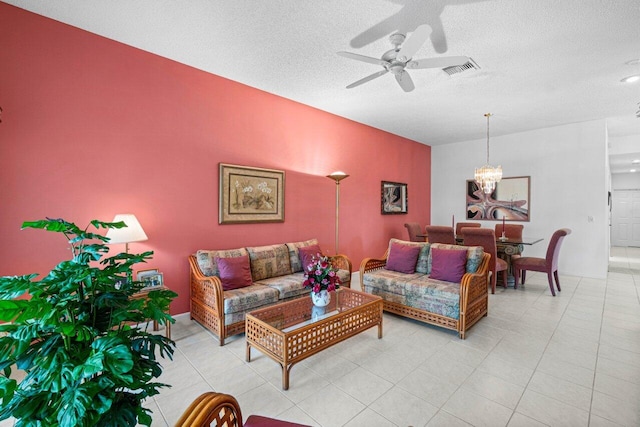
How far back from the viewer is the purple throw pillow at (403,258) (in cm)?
395

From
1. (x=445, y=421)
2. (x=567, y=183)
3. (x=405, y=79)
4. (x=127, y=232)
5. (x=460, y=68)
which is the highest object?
(x=460, y=68)

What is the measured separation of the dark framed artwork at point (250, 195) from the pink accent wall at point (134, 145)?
107mm

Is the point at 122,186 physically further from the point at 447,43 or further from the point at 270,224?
the point at 447,43

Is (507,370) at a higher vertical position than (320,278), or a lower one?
lower

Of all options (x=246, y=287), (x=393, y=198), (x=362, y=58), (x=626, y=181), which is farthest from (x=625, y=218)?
(x=246, y=287)

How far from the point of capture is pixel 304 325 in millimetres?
2521

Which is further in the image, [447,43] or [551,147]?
[551,147]

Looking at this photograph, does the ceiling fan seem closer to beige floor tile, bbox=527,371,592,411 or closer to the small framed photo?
beige floor tile, bbox=527,371,592,411

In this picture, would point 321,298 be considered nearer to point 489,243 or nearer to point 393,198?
point 489,243

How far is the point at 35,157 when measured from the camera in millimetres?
2635

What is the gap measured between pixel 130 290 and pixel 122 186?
2455 millimetres

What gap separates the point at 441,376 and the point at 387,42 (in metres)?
3.11

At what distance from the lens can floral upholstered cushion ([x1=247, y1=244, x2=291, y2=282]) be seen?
12.3 ft

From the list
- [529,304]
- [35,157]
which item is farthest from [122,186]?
[529,304]
